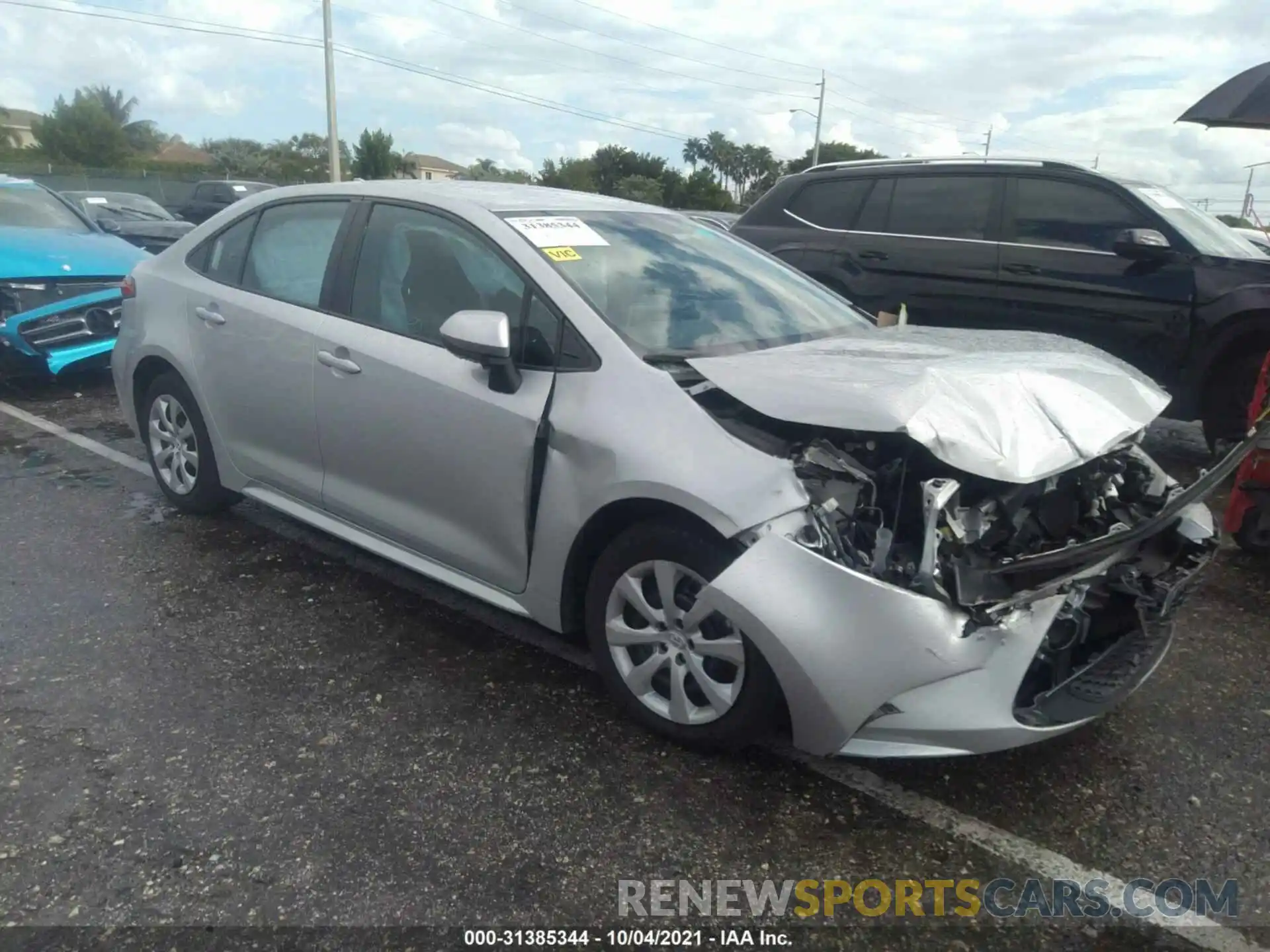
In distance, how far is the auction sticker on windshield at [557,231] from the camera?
3359mm

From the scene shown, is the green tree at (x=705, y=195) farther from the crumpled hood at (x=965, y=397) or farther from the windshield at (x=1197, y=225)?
the crumpled hood at (x=965, y=397)

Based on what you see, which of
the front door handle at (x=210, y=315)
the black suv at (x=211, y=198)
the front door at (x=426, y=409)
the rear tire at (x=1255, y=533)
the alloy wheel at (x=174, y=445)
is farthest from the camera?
the black suv at (x=211, y=198)

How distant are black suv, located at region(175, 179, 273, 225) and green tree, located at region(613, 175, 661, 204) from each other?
22134 millimetres

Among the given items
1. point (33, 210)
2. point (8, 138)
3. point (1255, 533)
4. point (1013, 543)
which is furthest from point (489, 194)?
point (8, 138)

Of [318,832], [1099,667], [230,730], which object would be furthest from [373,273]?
[1099,667]

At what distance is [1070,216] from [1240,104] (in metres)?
1.12

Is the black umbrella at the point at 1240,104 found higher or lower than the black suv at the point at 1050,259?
higher

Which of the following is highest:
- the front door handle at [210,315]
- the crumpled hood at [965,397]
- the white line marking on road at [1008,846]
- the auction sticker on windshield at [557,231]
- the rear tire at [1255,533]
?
the auction sticker on windshield at [557,231]

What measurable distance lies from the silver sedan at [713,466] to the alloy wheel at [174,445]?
59 centimetres

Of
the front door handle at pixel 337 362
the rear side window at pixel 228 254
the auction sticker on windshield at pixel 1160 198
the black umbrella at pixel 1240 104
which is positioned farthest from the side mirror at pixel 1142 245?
the rear side window at pixel 228 254

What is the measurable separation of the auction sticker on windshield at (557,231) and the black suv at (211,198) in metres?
18.9

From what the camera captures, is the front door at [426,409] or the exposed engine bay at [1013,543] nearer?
the exposed engine bay at [1013,543]

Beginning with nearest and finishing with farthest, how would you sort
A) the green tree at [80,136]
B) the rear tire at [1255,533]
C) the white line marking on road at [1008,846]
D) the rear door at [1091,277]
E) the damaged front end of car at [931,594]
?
the white line marking on road at [1008,846], the damaged front end of car at [931,594], the rear tire at [1255,533], the rear door at [1091,277], the green tree at [80,136]

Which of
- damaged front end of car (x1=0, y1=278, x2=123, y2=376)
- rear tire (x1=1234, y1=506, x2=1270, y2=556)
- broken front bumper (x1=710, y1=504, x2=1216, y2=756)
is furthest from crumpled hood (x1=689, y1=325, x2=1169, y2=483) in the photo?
damaged front end of car (x1=0, y1=278, x2=123, y2=376)
